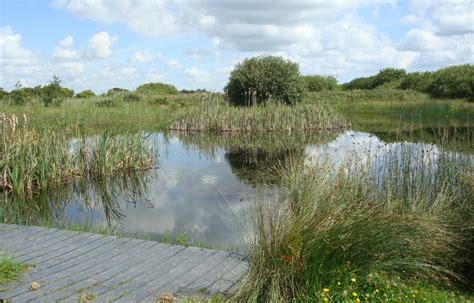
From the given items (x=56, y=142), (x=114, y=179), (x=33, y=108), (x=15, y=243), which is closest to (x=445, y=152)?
(x=15, y=243)

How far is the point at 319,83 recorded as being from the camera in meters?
54.9

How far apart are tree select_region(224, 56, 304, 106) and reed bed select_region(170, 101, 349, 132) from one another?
256 cm

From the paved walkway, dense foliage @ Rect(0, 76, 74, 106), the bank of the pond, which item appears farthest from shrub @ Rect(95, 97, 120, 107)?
the bank of the pond

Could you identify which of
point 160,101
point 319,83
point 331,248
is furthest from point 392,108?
point 331,248

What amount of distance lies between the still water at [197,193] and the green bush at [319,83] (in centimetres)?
3852

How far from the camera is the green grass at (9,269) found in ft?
13.1

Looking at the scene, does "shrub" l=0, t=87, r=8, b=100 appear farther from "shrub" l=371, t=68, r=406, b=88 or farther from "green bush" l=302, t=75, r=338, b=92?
"shrub" l=371, t=68, r=406, b=88

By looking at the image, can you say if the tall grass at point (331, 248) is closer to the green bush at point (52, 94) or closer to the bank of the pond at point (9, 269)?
the bank of the pond at point (9, 269)

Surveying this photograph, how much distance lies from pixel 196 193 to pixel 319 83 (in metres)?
47.3

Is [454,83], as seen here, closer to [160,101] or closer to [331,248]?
[160,101]

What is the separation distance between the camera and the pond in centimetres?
687

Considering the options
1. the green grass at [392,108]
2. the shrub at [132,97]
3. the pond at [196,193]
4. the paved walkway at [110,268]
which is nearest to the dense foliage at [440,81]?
the green grass at [392,108]

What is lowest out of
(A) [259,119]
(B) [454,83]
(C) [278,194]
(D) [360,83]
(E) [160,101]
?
(A) [259,119]

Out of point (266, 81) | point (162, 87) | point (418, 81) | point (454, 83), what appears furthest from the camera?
point (162, 87)
